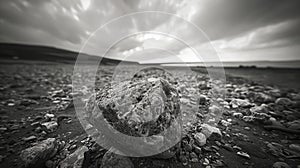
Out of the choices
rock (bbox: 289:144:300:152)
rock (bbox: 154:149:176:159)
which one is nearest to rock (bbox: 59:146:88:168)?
rock (bbox: 154:149:176:159)

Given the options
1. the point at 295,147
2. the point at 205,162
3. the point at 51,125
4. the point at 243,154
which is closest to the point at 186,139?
the point at 205,162

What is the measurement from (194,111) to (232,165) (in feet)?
4.21

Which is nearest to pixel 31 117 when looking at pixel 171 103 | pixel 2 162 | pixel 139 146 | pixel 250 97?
pixel 2 162

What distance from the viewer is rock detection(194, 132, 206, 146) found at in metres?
1.58

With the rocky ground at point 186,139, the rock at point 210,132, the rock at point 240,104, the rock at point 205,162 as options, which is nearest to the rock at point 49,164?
the rocky ground at point 186,139

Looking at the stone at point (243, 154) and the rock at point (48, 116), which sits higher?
the rock at point (48, 116)

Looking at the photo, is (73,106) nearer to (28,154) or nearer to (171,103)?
(28,154)

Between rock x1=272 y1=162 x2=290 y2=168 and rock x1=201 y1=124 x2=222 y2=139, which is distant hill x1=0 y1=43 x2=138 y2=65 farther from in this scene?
rock x1=272 y1=162 x2=290 y2=168

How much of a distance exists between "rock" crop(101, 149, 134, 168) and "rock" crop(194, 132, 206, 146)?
0.99 meters

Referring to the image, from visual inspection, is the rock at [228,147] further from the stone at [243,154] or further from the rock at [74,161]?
the rock at [74,161]

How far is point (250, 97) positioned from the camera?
373 cm

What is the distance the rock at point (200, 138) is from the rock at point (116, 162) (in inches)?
38.8

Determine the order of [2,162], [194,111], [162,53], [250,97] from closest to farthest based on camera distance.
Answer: [2,162]
[194,111]
[162,53]
[250,97]

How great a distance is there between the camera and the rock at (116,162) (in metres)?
1.15
